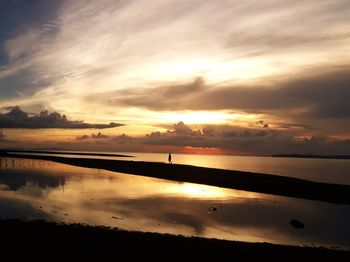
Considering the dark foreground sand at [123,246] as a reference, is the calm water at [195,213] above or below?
below

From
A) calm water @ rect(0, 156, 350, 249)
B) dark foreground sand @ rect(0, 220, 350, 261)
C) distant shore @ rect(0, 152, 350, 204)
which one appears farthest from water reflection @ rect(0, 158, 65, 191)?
dark foreground sand @ rect(0, 220, 350, 261)

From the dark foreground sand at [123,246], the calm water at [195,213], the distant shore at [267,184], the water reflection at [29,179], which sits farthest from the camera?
the water reflection at [29,179]

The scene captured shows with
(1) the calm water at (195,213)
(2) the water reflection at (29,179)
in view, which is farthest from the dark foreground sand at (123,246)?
(2) the water reflection at (29,179)

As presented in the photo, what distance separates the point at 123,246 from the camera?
1534cm

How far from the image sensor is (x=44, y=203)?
29.5 m

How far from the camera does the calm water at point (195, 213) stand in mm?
21531

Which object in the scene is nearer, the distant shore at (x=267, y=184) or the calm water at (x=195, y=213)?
the calm water at (x=195, y=213)

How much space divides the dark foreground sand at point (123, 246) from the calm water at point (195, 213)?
11.8 ft

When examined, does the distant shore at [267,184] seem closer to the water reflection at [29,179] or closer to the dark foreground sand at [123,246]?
the water reflection at [29,179]

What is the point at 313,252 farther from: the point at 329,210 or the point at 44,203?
the point at 44,203

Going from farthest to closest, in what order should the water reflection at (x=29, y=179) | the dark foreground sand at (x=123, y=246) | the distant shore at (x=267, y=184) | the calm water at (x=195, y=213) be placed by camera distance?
1. the water reflection at (x=29, y=179)
2. the distant shore at (x=267, y=184)
3. the calm water at (x=195, y=213)
4. the dark foreground sand at (x=123, y=246)

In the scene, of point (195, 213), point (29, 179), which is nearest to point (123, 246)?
point (195, 213)

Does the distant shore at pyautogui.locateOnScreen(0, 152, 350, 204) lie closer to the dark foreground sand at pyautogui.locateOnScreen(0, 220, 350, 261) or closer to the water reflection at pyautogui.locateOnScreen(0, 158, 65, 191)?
the water reflection at pyautogui.locateOnScreen(0, 158, 65, 191)

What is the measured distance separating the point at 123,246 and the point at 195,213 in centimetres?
1279
